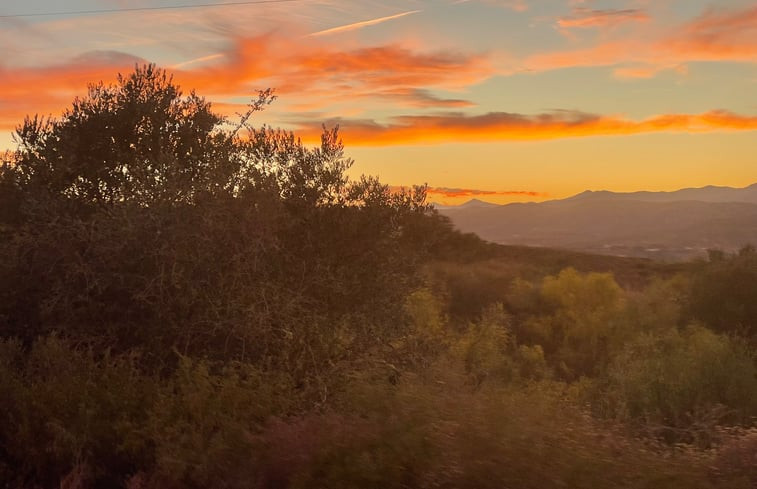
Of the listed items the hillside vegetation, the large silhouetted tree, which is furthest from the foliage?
the large silhouetted tree

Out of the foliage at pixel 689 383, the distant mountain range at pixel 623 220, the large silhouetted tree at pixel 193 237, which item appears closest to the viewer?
the large silhouetted tree at pixel 193 237

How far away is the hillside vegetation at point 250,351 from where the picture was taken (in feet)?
18.9

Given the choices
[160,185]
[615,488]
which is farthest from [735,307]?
[615,488]

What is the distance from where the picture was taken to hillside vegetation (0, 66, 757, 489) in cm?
575

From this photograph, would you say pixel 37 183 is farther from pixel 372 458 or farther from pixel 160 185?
pixel 372 458

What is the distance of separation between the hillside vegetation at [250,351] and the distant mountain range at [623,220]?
282ft

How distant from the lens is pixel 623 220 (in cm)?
15525

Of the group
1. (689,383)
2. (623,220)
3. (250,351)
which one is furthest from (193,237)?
(623,220)

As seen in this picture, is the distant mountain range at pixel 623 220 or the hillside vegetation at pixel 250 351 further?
the distant mountain range at pixel 623 220

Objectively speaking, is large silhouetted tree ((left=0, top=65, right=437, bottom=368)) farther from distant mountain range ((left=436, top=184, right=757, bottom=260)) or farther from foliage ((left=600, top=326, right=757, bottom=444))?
distant mountain range ((left=436, top=184, right=757, bottom=260))

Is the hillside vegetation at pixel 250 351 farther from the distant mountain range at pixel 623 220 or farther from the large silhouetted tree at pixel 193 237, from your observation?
the distant mountain range at pixel 623 220

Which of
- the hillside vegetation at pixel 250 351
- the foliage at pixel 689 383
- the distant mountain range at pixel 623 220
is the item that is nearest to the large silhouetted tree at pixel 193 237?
the hillside vegetation at pixel 250 351

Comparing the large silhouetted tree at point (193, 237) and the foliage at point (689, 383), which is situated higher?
the large silhouetted tree at point (193, 237)

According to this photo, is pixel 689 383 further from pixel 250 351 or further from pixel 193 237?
pixel 193 237
